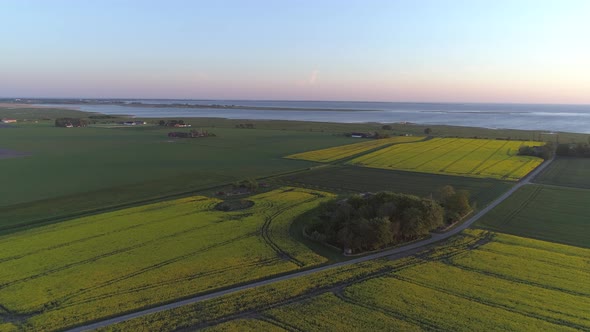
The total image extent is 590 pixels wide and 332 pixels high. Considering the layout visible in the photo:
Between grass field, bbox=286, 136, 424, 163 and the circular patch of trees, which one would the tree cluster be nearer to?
grass field, bbox=286, 136, 424, 163

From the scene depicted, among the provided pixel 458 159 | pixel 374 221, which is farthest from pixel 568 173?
pixel 374 221

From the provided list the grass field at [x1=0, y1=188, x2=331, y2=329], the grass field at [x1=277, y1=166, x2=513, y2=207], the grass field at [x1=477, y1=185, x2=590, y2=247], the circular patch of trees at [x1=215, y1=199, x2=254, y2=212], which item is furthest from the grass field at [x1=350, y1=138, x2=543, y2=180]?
the grass field at [x1=0, y1=188, x2=331, y2=329]

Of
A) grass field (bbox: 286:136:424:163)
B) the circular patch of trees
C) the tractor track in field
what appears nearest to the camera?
the tractor track in field

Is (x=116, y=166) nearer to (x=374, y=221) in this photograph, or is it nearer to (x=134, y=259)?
(x=134, y=259)

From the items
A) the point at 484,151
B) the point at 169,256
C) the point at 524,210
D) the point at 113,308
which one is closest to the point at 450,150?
the point at 484,151

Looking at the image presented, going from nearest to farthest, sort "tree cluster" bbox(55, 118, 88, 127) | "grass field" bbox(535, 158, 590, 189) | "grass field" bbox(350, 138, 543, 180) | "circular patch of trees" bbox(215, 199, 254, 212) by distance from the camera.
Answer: "circular patch of trees" bbox(215, 199, 254, 212)
"grass field" bbox(535, 158, 590, 189)
"grass field" bbox(350, 138, 543, 180)
"tree cluster" bbox(55, 118, 88, 127)

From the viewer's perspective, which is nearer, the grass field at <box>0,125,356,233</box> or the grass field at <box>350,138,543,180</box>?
the grass field at <box>0,125,356,233</box>

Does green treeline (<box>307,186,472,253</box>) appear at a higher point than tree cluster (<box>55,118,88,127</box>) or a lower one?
lower
